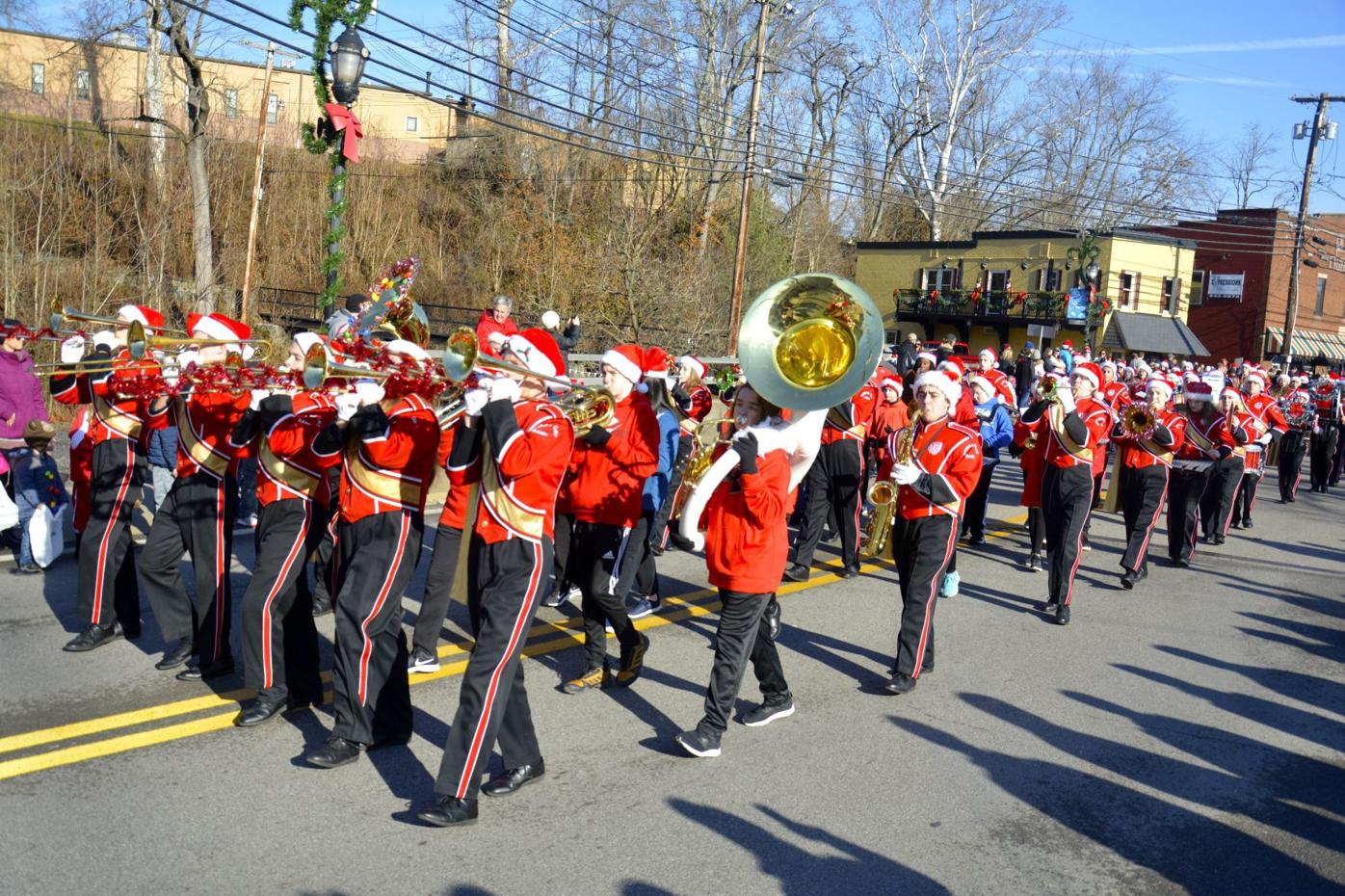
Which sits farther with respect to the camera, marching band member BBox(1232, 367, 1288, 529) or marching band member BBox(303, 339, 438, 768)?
marching band member BBox(1232, 367, 1288, 529)

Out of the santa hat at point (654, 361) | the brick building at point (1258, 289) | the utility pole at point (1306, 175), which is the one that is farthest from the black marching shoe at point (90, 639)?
the brick building at point (1258, 289)

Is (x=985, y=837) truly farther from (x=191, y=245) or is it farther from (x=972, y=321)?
(x=972, y=321)

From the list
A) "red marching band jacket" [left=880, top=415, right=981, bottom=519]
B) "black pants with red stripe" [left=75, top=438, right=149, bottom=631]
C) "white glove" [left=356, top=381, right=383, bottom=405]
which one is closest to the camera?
"white glove" [left=356, top=381, right=383, bottom=405]

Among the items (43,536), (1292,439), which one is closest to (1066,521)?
(43,536)

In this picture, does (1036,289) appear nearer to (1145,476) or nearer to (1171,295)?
(1171,295)

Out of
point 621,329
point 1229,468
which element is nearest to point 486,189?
point 621,329

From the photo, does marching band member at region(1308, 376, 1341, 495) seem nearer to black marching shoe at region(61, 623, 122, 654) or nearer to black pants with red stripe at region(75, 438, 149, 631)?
black pants with red stripe at region(75, 438, 149, 631)

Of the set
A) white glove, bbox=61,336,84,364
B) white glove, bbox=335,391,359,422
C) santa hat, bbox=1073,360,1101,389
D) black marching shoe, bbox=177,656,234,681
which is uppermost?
santa hat, bbox=1073,360,1101,389

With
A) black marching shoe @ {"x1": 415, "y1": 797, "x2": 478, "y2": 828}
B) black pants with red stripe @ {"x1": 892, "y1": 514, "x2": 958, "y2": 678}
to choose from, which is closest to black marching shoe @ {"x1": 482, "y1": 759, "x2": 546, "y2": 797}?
black marching shoe @ {"x1": 415, "y1": 797, "x2": 478, "y2": 828}

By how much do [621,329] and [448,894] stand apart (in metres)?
23.1

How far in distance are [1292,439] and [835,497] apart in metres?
9.61

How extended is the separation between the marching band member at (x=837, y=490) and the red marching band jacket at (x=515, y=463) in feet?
15.8

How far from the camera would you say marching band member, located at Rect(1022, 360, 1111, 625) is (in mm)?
8836

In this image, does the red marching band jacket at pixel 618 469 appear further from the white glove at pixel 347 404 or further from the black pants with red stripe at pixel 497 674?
the white glove at pixel 347 404
